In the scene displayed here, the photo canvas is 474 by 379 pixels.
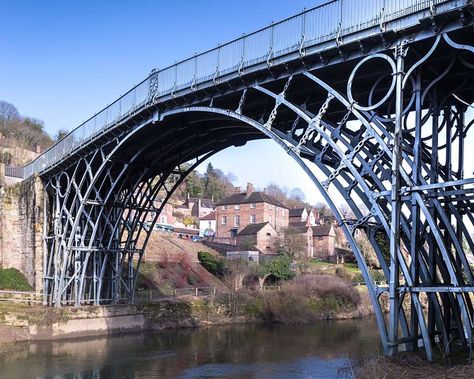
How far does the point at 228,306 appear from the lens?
37281mm

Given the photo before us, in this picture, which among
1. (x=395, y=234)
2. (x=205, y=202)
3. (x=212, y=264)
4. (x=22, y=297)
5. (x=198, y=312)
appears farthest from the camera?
(x=205, y=202)

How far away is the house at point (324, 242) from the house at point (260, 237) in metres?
7.98

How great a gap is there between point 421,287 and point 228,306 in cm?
2680

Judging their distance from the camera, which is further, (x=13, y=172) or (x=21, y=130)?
(x=21, y=130)

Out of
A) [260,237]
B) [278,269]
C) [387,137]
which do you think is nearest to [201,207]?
[260,237]

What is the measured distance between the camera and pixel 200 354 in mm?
24594

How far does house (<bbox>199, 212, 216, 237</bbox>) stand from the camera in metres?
80.6

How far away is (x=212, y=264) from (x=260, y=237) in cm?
1368

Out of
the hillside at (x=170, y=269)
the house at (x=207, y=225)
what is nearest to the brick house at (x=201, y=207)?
the house at (x=207, y=225)

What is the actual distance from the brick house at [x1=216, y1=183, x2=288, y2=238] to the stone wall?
38.9 m

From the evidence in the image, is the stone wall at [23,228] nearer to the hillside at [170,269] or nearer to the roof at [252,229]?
the hillside at [170,269]

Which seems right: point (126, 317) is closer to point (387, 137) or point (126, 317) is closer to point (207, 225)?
point (387, 137)

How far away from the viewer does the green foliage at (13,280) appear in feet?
106

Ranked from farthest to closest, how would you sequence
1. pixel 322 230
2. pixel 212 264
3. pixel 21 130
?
1. pixel 21 130
2. pixel 322 230
3. pixel 212 264
